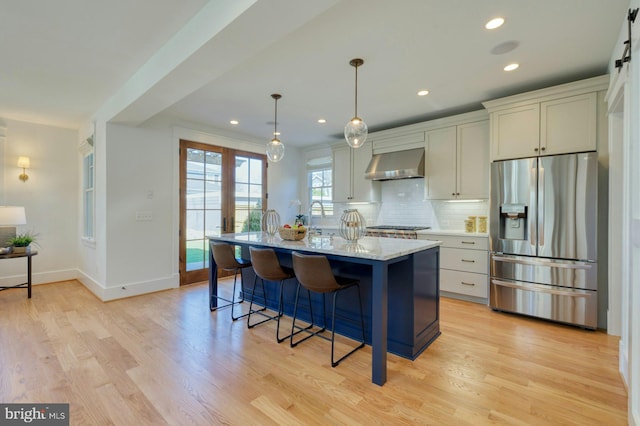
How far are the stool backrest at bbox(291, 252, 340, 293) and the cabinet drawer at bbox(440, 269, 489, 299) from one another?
234 cm

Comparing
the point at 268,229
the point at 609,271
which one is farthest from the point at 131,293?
the point at 609,271

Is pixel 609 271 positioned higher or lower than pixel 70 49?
lower

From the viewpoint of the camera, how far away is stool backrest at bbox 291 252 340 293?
2291 millimetres

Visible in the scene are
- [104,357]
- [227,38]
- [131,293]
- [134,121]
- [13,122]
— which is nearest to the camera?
[227,38]

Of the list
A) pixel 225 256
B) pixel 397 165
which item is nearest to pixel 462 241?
pixel 397 165

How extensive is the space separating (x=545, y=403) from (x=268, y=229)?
2858 millimetres

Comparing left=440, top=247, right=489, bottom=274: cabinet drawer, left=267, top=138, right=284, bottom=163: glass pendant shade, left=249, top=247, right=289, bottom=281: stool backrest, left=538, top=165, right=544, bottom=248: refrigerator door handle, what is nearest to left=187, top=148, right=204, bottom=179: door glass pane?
left=267, top=138, right=284, bottom=163: glass pendant shade

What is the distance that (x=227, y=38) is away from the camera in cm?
202

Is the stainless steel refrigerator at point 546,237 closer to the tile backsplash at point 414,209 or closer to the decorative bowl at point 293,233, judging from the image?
the tile backsplash at point 414,209

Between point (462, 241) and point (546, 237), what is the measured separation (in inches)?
36.2

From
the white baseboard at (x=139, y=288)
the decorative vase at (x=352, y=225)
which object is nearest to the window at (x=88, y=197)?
the white baseboard at (x=139, y=288)

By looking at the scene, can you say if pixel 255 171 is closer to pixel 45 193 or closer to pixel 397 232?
pixel 397 232

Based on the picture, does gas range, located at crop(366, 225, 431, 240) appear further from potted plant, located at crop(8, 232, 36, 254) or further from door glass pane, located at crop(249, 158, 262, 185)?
potted plant, located at crop(8, 232, 36, 254)

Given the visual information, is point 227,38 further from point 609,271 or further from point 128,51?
point 609,271
